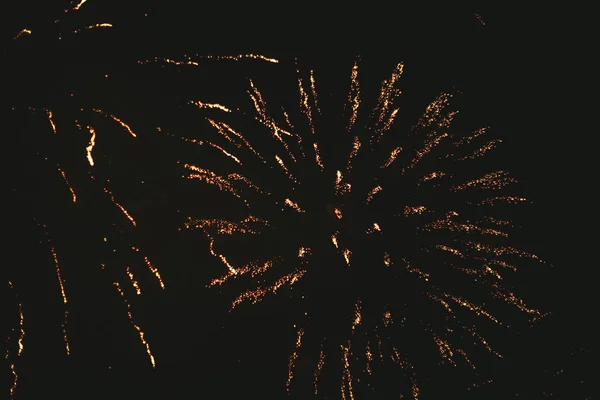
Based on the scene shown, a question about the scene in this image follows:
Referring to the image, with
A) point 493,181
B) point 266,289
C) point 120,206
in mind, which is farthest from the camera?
point 493,181

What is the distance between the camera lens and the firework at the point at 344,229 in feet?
6.83

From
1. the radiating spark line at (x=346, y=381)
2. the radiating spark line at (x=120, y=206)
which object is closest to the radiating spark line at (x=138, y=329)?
the radiating spark line at (x=120, y=206)

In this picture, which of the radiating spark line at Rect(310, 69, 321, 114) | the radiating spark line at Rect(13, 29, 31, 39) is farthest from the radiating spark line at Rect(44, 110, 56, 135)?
the radiating spark line at Rect(310, 69, 321, 114)

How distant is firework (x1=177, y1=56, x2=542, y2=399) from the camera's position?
2082mm

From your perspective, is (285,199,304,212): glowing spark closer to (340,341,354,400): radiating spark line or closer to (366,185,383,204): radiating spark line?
(366,185,383,204): radiating spark line

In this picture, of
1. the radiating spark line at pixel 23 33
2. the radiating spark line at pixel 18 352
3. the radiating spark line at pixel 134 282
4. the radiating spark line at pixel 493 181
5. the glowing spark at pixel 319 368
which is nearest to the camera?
the radiating spark line at pixel 23 33

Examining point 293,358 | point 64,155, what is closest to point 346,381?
point 293,358

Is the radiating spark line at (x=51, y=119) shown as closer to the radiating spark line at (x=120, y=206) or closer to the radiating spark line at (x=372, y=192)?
the radiating spark line at (x=120, y=206)

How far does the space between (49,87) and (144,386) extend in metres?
1.32

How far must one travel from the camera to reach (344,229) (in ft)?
6.87

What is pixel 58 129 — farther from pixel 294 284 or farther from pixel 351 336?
pixel 351 336

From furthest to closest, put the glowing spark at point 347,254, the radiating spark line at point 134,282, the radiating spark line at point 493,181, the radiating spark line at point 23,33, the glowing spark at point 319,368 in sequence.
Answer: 1. the radiating spark line at point 493,181
2. the glowing spark at point 319,368
3. the glowing spark at point 347,254
4. the radiating spark line at point 134,282
5. the radiating spark line at point 23,33

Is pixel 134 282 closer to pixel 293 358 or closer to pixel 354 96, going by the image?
pixel 293 358

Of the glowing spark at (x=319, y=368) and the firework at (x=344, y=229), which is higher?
the firework at (x=344, y=229)
